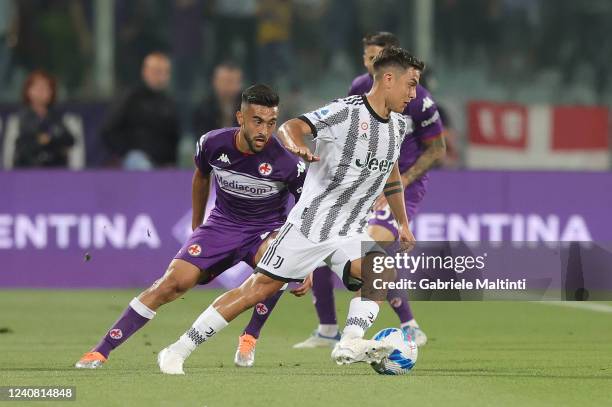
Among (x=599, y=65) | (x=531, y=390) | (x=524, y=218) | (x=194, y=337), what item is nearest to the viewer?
(x=531, y=390)

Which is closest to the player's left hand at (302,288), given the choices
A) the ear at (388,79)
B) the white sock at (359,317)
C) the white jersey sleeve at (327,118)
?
the white sock at (359,317)

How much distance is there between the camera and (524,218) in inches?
544

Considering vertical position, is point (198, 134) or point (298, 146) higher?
point (298, 146)

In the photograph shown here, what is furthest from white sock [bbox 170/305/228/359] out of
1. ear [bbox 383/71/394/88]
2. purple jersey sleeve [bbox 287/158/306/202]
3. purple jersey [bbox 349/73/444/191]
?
purple jersey [bbox 349/73/444/191]

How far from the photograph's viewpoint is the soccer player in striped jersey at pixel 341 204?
771 centimetres

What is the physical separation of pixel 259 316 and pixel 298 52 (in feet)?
33.0

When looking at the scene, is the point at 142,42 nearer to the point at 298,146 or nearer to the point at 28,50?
the point at 28,50

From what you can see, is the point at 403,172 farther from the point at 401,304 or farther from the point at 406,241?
the point at 406,241

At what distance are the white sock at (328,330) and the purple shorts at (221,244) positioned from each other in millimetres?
1170

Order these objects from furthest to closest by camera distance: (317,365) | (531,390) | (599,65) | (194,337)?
(599,65)
(317,365)
(194,337)
(531,390)

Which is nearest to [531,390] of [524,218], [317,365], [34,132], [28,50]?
[317,365]

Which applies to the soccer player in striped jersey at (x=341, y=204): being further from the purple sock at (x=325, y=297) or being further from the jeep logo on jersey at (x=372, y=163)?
the purple sock at (x=325, y=297)

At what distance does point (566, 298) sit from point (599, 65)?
11.7m

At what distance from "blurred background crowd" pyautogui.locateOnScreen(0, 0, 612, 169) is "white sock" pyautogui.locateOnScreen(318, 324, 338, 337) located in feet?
21.0
